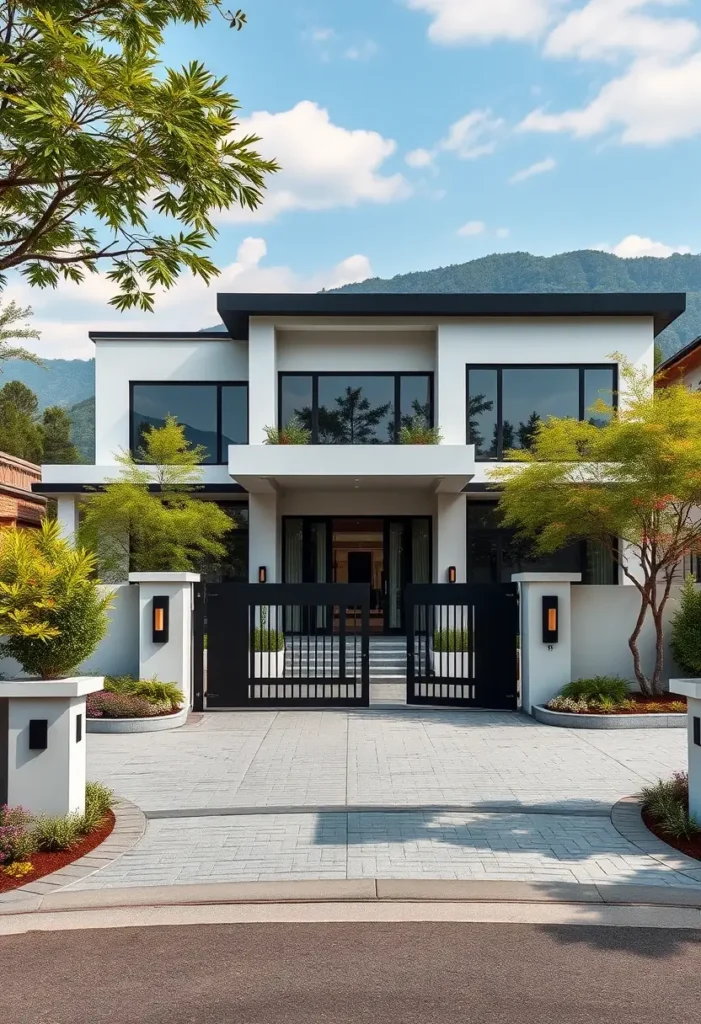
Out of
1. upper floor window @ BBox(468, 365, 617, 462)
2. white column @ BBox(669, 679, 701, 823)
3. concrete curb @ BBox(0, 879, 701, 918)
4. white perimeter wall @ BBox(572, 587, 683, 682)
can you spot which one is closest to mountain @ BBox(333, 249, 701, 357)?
upper floor window @ BBox(468, 365, 617, 462)

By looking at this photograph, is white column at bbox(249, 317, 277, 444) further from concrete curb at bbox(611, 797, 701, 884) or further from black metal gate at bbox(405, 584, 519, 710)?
concrete curb at bbox(611, 797, 701, 884)

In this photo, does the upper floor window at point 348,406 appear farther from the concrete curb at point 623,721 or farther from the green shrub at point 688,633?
the concrete curb at point 623,721

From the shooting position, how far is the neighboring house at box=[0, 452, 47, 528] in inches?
853

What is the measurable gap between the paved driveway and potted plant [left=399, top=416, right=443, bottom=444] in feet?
24.9

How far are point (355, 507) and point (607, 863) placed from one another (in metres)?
15.1

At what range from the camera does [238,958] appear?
14.8 feet

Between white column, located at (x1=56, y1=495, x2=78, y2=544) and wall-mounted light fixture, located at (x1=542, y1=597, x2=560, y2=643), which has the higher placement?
white column, located at (x1=56, y1=495, x2=78, y2=544)

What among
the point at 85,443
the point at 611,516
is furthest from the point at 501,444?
the point at 85,443

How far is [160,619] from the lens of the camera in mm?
12656

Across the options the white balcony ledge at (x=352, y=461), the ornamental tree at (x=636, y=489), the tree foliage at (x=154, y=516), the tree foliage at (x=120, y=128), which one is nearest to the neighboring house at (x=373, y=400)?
the white balcony ledge at (x=352, y=461)

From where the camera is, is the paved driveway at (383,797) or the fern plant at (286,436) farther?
the fern plant at (286,436)

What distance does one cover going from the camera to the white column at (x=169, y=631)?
1272 centimetres

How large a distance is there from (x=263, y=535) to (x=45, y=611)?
12885 mm

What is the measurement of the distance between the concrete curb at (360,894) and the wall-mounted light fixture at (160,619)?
7.22 m
